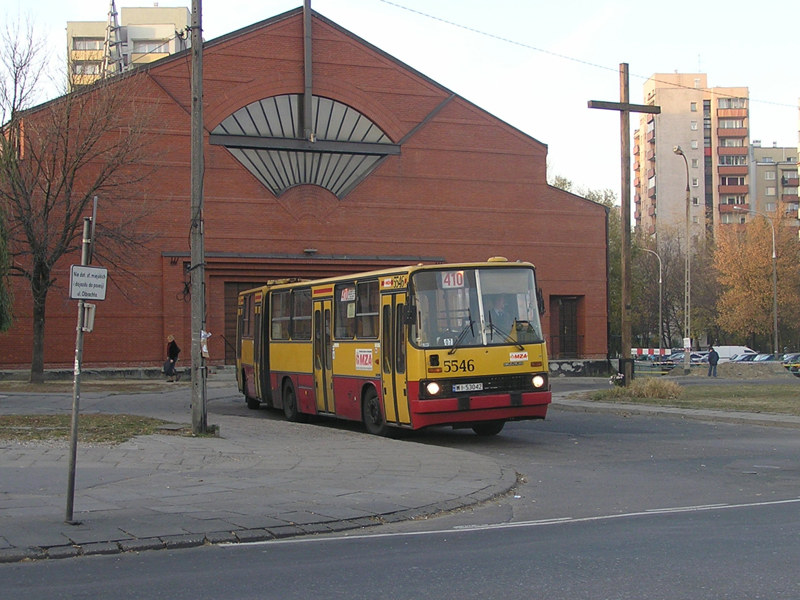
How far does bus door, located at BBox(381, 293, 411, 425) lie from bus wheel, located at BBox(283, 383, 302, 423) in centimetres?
506

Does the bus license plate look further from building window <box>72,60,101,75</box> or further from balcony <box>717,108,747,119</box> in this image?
balcony <box>717,108,747,119</box>

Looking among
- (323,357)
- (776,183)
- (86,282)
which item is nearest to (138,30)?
(776,183)

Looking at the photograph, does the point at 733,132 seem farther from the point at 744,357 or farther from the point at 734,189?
the point at 744,357

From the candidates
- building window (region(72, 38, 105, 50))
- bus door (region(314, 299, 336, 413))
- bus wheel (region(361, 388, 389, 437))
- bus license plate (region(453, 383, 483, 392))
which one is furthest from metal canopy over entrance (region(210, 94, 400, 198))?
building window (region(72, 38, 105, 50))

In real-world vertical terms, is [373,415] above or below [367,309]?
below

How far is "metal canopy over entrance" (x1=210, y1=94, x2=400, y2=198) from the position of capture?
130 feet

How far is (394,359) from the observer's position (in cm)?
1645

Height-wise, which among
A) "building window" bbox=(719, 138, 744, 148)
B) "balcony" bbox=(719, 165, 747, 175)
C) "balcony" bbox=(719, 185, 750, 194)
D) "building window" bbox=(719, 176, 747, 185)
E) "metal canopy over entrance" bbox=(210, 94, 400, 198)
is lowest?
"metal canopy over entrance" bbox=(210, 94, 400, 198)

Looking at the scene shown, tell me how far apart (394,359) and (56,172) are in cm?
1912

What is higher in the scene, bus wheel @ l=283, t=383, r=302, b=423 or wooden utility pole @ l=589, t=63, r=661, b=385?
wooden utility pole @ l=589, t=63, r=661, b=385

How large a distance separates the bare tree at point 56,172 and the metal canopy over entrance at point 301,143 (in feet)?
23.4

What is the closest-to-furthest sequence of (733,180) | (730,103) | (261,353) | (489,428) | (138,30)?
(489,428), (261,353), (138,30), (730,103), (733,180)

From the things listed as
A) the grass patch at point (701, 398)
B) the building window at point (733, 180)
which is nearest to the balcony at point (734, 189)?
the building window at point (733, 180)

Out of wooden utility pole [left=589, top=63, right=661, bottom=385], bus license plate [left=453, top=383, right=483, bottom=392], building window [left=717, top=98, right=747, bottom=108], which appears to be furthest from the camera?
building window [left=717, top=98, right=747, bottom=108]
